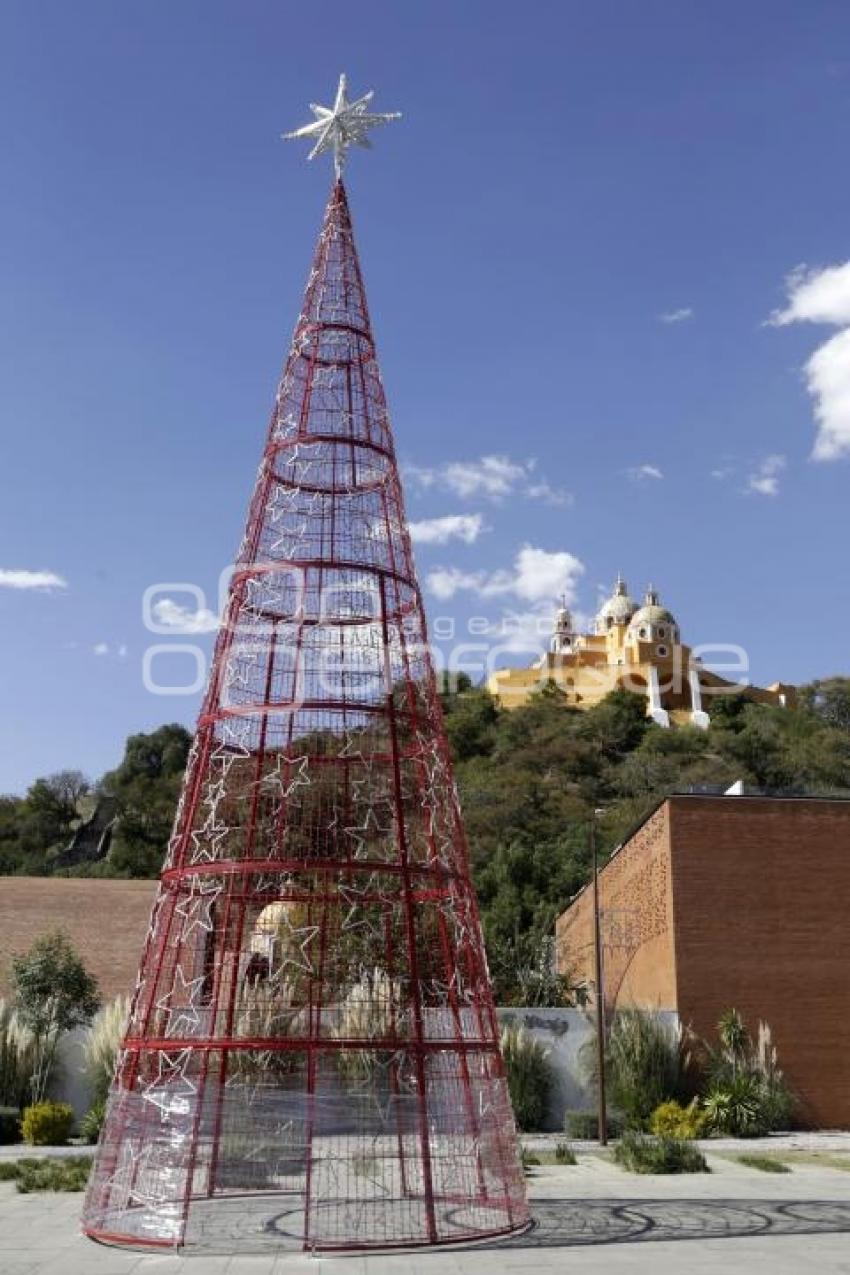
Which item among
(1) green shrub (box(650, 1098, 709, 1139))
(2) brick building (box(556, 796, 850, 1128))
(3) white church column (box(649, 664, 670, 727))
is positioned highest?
(3) white church column (box(649, 664, 670, 727))

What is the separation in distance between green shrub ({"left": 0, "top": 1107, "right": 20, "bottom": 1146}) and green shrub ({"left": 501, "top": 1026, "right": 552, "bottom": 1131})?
29.1 feet

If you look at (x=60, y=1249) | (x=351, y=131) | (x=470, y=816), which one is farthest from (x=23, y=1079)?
(x=470, y=816)

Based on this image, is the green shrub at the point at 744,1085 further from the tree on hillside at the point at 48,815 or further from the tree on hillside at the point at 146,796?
the tree on hillside at the point at 48,815

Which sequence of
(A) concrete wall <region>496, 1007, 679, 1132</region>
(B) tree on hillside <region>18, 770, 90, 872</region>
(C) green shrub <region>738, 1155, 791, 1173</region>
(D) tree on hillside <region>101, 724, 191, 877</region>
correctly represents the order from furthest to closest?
(B) tree on hillside <region>18, 770, 90, 872</region>
(D) tree on hillside <region>101, 724, 191, 877</region>
(A) concrete wall <region>496, 1007, 679, 1132</region>
(C) green shrub <region>738, 1155, 791, 1173</region>

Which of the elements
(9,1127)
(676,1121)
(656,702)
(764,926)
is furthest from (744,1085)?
(656,702)

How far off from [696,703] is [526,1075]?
57403 mm

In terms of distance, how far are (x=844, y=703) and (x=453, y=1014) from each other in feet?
232

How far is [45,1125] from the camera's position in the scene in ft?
64.0

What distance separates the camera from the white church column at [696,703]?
73750 mm

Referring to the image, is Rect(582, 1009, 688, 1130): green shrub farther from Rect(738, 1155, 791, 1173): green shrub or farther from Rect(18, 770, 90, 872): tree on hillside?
Rect(18, 770, 90, 872): tree on hillside

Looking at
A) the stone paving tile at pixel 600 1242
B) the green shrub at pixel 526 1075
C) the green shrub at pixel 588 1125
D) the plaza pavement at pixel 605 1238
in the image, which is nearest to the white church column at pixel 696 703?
the green shrub at pixel 526 1075

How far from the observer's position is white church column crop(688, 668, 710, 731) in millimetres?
A: 73750

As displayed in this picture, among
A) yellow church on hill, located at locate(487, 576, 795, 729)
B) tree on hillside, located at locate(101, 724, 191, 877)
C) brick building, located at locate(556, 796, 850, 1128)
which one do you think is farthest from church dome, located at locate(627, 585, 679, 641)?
brick building, located at locate(556, 796, 850, 1128)

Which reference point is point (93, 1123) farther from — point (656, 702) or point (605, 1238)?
point (656, 702)
